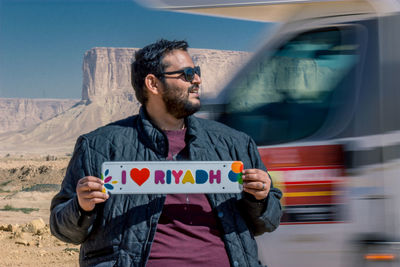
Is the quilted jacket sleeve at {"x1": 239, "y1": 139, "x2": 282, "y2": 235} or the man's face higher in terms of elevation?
the man's face

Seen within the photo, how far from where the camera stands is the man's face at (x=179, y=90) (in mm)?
2566

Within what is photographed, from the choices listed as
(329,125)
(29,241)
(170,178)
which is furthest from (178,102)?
Result: (29,241)

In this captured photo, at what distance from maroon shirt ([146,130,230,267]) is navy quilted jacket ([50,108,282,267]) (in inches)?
1.6

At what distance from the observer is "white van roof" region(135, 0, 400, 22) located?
3703 millimetres

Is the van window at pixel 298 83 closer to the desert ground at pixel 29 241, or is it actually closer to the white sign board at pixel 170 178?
the white sign board at pixel 170 178

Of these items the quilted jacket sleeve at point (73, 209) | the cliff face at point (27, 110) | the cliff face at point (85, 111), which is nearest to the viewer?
the quilted jacket sleeve at point (73, 209)

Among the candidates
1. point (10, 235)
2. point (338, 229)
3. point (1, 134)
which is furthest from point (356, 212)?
point (1, 134)

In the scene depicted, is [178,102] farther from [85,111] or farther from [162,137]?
[85,111]

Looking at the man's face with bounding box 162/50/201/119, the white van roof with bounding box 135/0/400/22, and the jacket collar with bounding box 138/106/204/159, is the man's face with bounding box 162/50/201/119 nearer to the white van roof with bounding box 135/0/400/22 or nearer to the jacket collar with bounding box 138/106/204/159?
the jacket collar with bounding box 138/106/204/159

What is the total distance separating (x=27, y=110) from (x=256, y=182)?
95208mm

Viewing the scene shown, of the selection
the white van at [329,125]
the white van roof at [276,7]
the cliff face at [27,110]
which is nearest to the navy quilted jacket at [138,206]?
the white van at [329,125]

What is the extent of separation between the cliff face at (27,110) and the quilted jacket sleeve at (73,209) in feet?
294

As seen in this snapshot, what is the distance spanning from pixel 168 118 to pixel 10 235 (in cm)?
870

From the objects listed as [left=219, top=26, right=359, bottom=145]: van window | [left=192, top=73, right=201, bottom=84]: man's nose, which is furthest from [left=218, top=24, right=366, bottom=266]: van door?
[left=192, top=73, right=201, bottom=84]: man's nose
